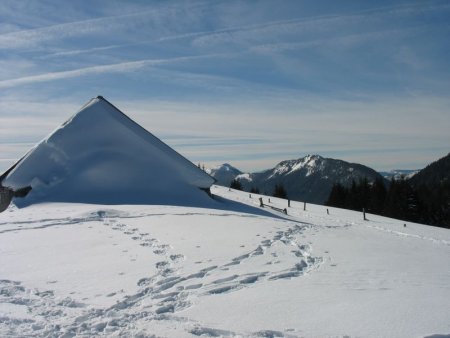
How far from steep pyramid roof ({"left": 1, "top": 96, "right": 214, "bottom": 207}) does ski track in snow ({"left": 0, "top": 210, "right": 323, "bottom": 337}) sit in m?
13.6

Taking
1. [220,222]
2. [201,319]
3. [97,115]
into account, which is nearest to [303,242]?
[220,222]

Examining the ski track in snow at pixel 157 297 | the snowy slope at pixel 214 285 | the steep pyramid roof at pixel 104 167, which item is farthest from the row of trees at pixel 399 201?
the ski track in snow at pixel 157 297

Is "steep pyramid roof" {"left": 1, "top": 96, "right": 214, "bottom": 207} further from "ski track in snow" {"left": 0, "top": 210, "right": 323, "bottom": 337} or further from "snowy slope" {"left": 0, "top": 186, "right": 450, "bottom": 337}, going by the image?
"ski track in snow" {"left": 0, "top": 210, "right": 323, "bottom": 337}

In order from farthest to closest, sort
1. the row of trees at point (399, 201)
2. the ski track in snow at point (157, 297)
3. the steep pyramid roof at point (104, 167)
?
1. the row of trees at point (399, 201)
2. the steep pyramid roof at point (104, 167)
3. the ski track in snow at point (157, 297)

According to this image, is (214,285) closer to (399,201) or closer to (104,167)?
(104,167)

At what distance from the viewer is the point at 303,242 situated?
13062mm

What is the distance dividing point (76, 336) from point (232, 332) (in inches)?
79.9

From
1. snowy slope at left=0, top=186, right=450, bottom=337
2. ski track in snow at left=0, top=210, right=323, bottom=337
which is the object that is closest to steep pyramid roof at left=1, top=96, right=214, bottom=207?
snowy slope at left=0, top=186, right=450, bottom=337

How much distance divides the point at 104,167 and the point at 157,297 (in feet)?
65.0

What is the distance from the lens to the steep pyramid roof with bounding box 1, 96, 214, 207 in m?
23.9

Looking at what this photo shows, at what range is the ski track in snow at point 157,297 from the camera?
544cm

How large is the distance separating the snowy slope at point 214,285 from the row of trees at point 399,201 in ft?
127

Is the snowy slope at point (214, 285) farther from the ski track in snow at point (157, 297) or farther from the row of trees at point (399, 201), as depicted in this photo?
the row of trees at point (399, 201)

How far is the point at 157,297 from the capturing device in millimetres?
6793
